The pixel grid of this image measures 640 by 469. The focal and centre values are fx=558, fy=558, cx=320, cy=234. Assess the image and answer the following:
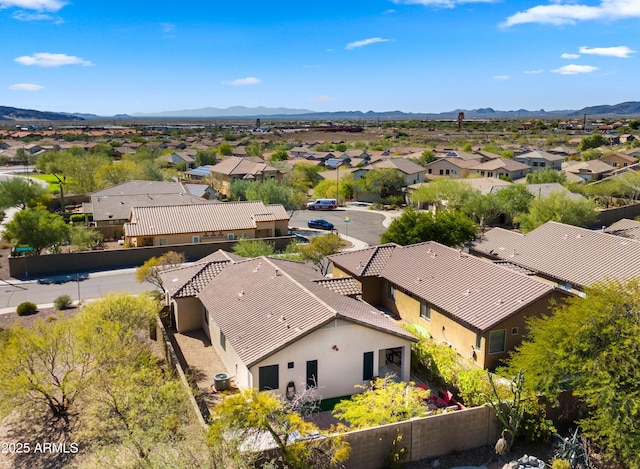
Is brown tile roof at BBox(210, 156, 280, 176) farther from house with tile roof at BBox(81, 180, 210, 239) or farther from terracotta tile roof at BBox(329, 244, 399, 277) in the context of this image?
terracotta tile roof at BBox(329, 244, 399, 277)

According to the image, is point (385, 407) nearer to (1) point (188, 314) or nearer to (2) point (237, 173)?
(1) point (188, 314)

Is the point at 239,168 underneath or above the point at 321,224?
above

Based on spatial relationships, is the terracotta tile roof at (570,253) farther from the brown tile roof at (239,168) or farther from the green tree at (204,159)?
the green tree at (204,159)

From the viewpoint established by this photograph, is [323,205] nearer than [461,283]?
No

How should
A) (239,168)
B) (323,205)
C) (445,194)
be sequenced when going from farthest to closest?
(239,168) < (323,205) < (445,194)

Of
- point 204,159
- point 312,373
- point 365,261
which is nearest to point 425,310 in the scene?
point 365,261

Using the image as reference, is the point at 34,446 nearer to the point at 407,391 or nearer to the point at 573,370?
the point at 407,391

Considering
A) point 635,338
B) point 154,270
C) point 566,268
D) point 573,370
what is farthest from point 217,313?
point 566,268

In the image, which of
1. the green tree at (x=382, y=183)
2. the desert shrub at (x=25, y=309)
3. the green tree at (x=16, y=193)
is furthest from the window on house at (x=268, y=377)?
the green tree at (x=382, y=183)
